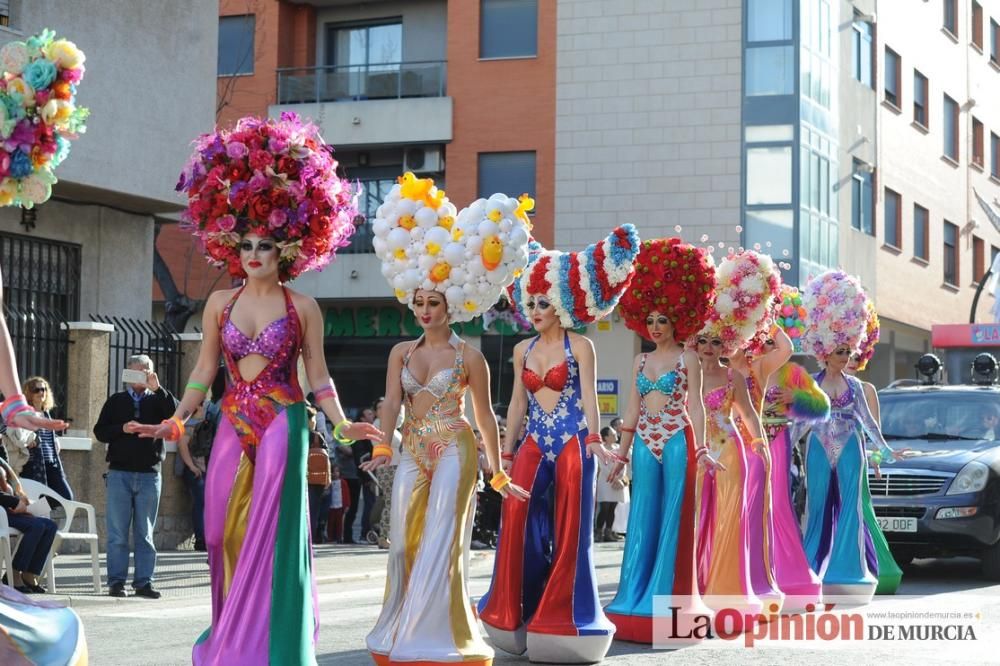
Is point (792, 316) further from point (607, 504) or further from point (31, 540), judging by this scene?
point (607, 504)

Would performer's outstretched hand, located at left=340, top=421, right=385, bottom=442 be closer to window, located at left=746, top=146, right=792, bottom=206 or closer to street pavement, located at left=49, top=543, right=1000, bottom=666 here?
street pavement, located at left=49, top=543, right=1000, bottom=666

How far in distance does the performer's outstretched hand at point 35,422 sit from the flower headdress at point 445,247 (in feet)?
11.0

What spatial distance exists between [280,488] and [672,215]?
85.1ft

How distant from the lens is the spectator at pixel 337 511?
838 inches

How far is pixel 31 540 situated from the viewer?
1268 centimetres

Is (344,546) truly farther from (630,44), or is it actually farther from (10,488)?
(630,44)

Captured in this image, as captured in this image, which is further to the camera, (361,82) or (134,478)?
(361,82)

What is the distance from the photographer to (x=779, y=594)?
11.9m

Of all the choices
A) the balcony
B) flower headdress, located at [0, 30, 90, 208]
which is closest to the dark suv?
flower headdress, located at [0, 30, 90, 208]

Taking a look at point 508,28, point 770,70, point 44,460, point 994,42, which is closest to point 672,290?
point 44,460

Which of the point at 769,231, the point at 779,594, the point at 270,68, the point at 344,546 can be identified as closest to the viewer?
the point at 779,594

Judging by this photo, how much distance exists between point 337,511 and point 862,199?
1917 cm

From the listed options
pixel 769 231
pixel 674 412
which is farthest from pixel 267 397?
pixel 769 231

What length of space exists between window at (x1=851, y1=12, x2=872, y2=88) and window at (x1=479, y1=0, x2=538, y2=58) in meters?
7.45
